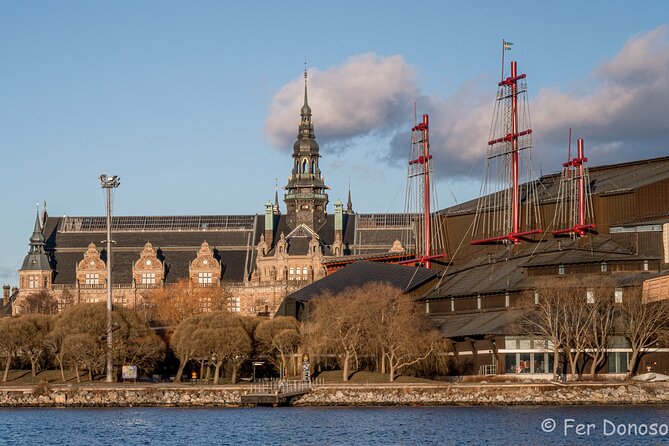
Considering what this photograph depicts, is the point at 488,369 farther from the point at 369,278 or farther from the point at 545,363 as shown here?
the point at 369,278

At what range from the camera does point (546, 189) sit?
168 meters

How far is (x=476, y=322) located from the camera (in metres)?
143

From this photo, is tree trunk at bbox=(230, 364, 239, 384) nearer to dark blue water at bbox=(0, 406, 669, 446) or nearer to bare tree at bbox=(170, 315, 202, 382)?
bare tree at bbox=(170, 315, 202, 382)

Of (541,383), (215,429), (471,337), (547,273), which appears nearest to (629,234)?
(547,273)

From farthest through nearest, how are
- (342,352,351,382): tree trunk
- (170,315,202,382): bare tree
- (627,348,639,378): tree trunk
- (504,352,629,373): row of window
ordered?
(170,315,202,382): bare tree, (342,352,351,382): tree trunk, (504,352,629,373): row of window, (627,348,639,378): tree trunk

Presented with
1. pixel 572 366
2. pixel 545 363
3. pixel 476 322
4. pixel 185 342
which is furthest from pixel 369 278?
pixel 572 366

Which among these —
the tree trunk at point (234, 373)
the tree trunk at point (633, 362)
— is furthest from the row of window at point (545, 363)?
the tree trunk at point (234, 373)

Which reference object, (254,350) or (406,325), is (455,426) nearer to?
(406,325)

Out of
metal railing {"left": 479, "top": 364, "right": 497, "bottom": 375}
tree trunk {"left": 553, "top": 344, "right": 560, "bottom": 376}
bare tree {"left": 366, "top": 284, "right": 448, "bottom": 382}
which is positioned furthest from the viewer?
metal railing {"left": 479, "top": 364, "right": 497, "bottom": 375}

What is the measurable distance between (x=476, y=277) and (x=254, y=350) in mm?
23491

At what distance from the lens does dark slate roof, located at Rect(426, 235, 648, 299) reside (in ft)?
477

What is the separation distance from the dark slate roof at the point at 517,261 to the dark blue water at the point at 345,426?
3027 centimetres

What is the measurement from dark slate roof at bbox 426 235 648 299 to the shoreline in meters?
22.5

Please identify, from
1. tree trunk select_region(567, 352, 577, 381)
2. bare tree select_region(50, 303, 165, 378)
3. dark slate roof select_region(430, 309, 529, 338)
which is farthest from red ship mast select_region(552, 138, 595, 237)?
bare tree select_region(50, 303, 165, 378)
